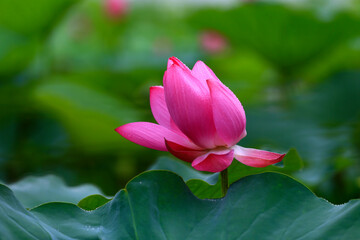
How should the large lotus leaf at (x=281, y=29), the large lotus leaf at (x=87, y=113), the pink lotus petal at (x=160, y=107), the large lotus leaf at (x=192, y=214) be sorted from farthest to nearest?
the large lotus leaf at (x=281, y=29)
the large lotus leaf at (x=87, y=113)
the pink lotus petal at (x=160, y=107)
the large lotus leaf at (x=192, y=214)

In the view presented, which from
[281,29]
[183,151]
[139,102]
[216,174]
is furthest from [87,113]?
[183,151]

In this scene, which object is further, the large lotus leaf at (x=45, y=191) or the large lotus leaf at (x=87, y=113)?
the large lotus leaf at (x=87, y=113)

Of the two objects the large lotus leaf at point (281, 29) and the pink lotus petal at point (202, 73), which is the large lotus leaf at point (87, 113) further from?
the pink lotus petal at point (202, 73)

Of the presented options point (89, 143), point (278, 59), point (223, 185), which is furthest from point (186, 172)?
point (278, 59)

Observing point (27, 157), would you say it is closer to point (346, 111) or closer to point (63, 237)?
point (346, 111)

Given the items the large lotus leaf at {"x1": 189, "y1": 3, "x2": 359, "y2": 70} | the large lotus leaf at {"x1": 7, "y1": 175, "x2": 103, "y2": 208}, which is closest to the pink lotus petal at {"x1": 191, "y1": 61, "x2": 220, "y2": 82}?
the large lotus leaf at {"x1": 7, "y1": 175, "x2": 103, "y2": 208}

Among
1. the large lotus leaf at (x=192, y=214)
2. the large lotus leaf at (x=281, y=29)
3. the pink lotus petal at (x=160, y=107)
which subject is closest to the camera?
the large lotus leaf at (x=192, y=214)

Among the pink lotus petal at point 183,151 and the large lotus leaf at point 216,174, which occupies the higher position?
the pink lotus petal at point 183,151

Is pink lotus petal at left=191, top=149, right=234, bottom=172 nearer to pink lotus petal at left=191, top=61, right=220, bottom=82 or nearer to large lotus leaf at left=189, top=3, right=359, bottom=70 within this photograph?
pink lotus petal at left=191, top=61, right=220, bottom=82

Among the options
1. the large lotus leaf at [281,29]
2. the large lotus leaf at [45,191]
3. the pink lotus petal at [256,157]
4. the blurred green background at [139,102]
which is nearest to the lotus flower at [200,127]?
the pink lotus petal at [256,157]
